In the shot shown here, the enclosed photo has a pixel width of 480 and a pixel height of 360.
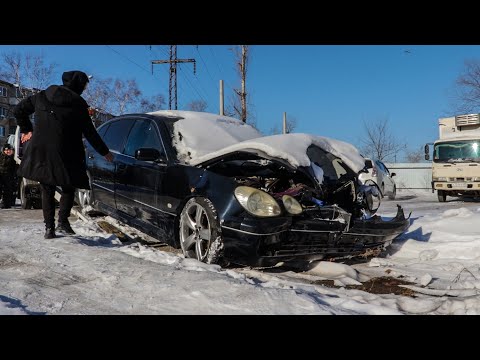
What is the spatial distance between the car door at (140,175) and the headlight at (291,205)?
137 cm

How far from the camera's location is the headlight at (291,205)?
348 centimetres

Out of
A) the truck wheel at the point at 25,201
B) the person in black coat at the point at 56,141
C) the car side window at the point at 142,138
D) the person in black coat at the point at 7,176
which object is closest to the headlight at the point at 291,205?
the car side window at the point at 142,138

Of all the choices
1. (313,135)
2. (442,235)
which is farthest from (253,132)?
(442,235)

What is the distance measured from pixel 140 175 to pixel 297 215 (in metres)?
1.93

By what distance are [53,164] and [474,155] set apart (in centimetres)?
1479

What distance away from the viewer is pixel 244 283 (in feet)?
9.24

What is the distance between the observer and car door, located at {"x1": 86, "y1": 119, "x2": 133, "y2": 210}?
507cm

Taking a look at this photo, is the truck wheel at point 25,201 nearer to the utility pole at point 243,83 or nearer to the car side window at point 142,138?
the car side window at point 142,138

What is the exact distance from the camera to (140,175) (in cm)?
450

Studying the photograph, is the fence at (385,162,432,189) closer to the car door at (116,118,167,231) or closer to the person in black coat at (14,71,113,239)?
the car door at (116,118,167,231)

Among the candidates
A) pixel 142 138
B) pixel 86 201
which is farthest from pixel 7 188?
pixel 142 138
